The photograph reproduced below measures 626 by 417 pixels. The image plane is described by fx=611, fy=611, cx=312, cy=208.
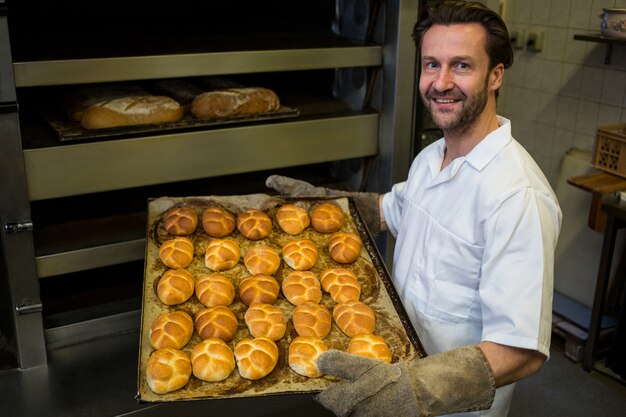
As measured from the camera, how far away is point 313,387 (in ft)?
4.88

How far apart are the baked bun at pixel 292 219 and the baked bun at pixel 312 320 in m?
0.38

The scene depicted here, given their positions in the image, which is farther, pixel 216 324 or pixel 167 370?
pixel 216 324

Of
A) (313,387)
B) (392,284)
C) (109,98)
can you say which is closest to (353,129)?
(392,284)

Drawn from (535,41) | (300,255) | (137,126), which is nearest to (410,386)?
(300,255)

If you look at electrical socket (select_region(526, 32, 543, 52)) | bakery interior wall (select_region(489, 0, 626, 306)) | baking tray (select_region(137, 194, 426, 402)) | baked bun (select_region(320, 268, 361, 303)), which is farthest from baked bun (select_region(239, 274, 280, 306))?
electrical socket (select_region(526, 32, 543, 52))

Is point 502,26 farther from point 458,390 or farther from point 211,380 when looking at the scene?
point 211,380

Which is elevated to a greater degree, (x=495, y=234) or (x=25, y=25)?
(x=25, y=25)

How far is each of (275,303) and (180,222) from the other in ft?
→ 1.39

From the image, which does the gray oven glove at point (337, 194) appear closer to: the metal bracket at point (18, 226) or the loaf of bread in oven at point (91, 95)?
the loaf of bread in oven at point (91, 95)

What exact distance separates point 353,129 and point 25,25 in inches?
49.6

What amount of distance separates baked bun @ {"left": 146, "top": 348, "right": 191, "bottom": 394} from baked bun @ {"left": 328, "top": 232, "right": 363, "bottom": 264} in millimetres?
607

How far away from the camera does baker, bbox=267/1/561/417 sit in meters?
1.34

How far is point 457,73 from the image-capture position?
156cm

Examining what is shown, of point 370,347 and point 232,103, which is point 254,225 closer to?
point 232,103
